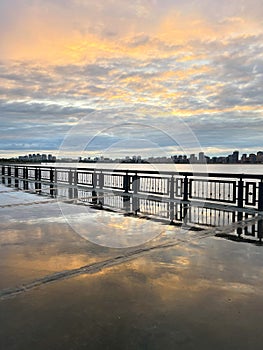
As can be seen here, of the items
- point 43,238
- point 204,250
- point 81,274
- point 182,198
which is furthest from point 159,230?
point 182,198

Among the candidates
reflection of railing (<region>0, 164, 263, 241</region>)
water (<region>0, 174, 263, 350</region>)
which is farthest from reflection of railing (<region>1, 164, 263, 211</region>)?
water (<region>0, 174, 263, 350</region>)

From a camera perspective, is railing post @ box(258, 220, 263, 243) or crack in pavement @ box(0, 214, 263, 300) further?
railing post @ box(258, 220, 263, 243)

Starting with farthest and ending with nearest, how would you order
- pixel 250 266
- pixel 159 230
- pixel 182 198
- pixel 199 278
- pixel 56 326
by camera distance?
pixel 182 198 → pixel 159 230 → pixel 250 266 → pixel 199 278 → pixel 56 326

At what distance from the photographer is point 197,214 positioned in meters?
9.43

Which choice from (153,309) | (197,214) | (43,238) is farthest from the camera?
(197,214)

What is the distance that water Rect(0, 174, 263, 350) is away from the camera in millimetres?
2734

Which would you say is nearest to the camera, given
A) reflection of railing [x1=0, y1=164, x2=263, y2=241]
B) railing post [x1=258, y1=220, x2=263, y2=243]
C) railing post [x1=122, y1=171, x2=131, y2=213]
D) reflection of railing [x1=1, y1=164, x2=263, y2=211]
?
railing post [x1=258, y1=220, x2=263, y2=243]

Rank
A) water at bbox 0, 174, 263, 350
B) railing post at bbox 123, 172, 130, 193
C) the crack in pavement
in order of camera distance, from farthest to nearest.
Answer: railing post at bbox 123, 172, 130, 193 → the crack in pavement → water at bbox 0, 174, 263, 350

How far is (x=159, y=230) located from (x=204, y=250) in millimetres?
1765

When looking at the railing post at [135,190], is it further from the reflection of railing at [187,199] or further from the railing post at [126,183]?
the railing post at [126,183]

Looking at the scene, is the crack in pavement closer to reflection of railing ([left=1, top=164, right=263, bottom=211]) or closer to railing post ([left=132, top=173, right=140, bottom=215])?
reflection of railing ([left=1, top=164, right=263, bottom=211])

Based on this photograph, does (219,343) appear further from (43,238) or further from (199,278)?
(43,238)

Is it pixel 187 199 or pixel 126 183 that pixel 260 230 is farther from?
pixel 126 183

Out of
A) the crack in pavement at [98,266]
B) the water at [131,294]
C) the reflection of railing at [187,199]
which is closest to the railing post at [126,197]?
the reflection of railing at [187,199]
